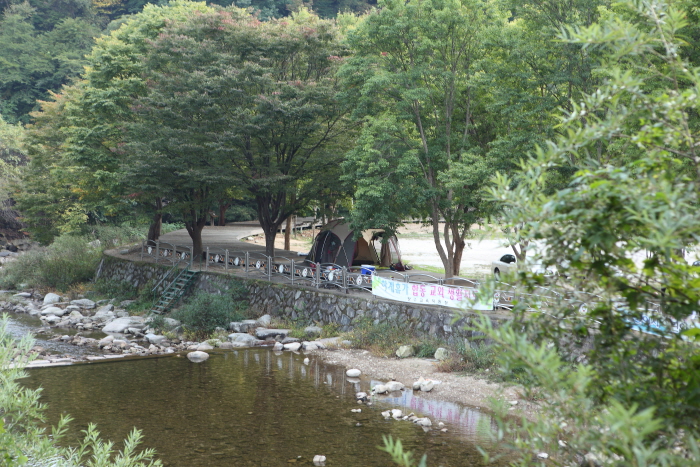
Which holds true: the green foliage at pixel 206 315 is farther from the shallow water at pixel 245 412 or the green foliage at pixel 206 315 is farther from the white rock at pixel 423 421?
the white rock at pixel 423 421

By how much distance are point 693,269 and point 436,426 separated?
29.7 ft

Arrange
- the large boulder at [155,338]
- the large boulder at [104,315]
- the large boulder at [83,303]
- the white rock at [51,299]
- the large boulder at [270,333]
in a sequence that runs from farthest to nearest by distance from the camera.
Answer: the white rock at [51,299] < the large boulder at [83,303] < the large boulder at [104,315] < the large boulder at [270,333] < the large boulder at [155,338]

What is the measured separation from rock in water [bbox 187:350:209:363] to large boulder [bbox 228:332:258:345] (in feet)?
5.89

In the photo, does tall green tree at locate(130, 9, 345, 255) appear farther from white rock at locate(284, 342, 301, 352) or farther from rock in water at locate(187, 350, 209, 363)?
rock in water at locate(187, 350, 209, 363)

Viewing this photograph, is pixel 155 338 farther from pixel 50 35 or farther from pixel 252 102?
pixel 50 35

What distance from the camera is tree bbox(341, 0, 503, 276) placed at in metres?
18.0

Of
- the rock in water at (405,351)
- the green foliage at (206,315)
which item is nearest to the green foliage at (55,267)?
the green foliage at (206,315)

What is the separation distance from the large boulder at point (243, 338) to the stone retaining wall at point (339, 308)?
2109mm

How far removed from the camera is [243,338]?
18.9 metres

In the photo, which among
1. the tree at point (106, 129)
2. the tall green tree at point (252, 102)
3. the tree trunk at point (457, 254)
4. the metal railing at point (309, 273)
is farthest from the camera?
the tree at point (106, 129)

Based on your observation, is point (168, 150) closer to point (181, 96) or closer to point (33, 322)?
point (181, 96)

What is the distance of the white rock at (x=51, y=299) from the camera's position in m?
25.8

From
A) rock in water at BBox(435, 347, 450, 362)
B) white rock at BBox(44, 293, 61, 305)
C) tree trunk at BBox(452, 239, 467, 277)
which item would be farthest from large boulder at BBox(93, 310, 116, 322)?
rock in water at BBox(435, 347, 450, 362)

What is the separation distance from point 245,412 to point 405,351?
5.36m
